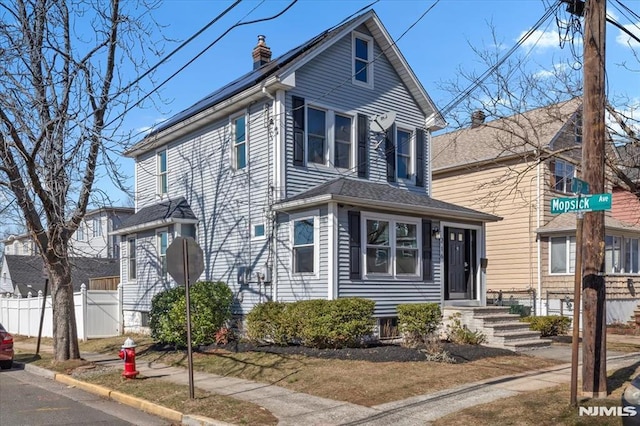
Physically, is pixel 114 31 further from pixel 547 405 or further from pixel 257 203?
pixel 547 405

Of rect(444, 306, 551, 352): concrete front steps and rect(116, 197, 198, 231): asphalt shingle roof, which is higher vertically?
rect(116, 197, 198, 231): asphalt shingle roof

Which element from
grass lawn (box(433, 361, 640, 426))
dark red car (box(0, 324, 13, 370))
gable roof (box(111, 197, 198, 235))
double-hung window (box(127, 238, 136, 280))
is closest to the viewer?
grass lawn (box(433, 361, 640, 426))

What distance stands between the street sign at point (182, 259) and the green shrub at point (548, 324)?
10.6 metres

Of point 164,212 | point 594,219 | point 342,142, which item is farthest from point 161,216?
point 594,219

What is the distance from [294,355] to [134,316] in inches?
408

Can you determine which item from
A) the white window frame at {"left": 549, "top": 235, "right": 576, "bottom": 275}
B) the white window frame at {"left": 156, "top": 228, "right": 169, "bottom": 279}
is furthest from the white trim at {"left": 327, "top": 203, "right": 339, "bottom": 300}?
the white window frame at {"left": 549, "top": 235, "right": 576, "bottom": 275}

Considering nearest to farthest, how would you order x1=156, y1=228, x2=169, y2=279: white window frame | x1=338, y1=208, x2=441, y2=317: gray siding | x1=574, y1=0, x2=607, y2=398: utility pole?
x1=574, y1=0, x2=607, y2=398: utility pole < x1=338, y1=208, x2=441, y2=317: gray siding < x1=156, y1=228, x2=169, y2=279: white window frame

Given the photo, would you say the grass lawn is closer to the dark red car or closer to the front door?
the front door

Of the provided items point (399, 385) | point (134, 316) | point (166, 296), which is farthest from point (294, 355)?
point (134, 316)

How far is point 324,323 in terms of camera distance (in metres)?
13.1

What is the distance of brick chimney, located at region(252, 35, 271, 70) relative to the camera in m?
20.4

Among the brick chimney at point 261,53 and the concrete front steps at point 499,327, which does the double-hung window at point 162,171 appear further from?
the concrete front steps at point 499,327

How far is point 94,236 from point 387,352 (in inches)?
306

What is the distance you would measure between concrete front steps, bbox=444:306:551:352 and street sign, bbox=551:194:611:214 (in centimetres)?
698
